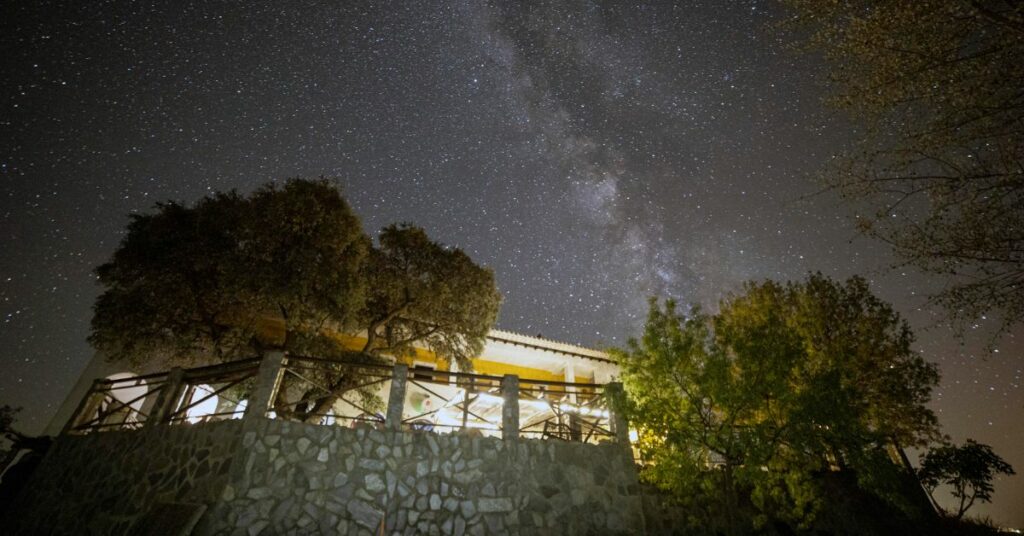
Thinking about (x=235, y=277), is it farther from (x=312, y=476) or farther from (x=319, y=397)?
(x=312, y=476)

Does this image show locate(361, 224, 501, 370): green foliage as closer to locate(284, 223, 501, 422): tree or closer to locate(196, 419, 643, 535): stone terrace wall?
locate(284, 223, 501, 422): tree

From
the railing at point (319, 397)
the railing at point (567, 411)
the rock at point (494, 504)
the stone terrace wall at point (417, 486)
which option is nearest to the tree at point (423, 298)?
the railing at point (319, 397)

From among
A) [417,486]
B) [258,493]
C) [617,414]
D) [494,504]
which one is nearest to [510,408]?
[494,504]

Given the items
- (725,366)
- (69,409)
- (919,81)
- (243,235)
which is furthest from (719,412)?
(69,409)

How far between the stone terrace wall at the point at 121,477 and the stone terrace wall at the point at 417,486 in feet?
2.36

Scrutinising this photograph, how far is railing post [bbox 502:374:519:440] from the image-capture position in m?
9.39

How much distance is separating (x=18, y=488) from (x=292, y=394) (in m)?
6.35

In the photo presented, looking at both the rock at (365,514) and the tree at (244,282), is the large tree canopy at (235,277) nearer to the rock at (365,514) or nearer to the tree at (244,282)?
the tree at (244,282)

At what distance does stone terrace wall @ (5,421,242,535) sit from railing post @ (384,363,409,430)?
2655mm

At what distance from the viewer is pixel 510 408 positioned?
9750mm

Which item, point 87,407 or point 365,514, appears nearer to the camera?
point 365,514

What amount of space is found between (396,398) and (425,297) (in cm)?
508

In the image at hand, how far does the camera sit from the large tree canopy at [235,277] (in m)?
10.9

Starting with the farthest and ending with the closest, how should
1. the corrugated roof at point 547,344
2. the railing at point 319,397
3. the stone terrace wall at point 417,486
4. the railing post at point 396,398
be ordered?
the corrugated roof at point 547,344 < the railing post at point 396,398 < the railing at point 319,397 < the stone terrace wall at point 417,486
